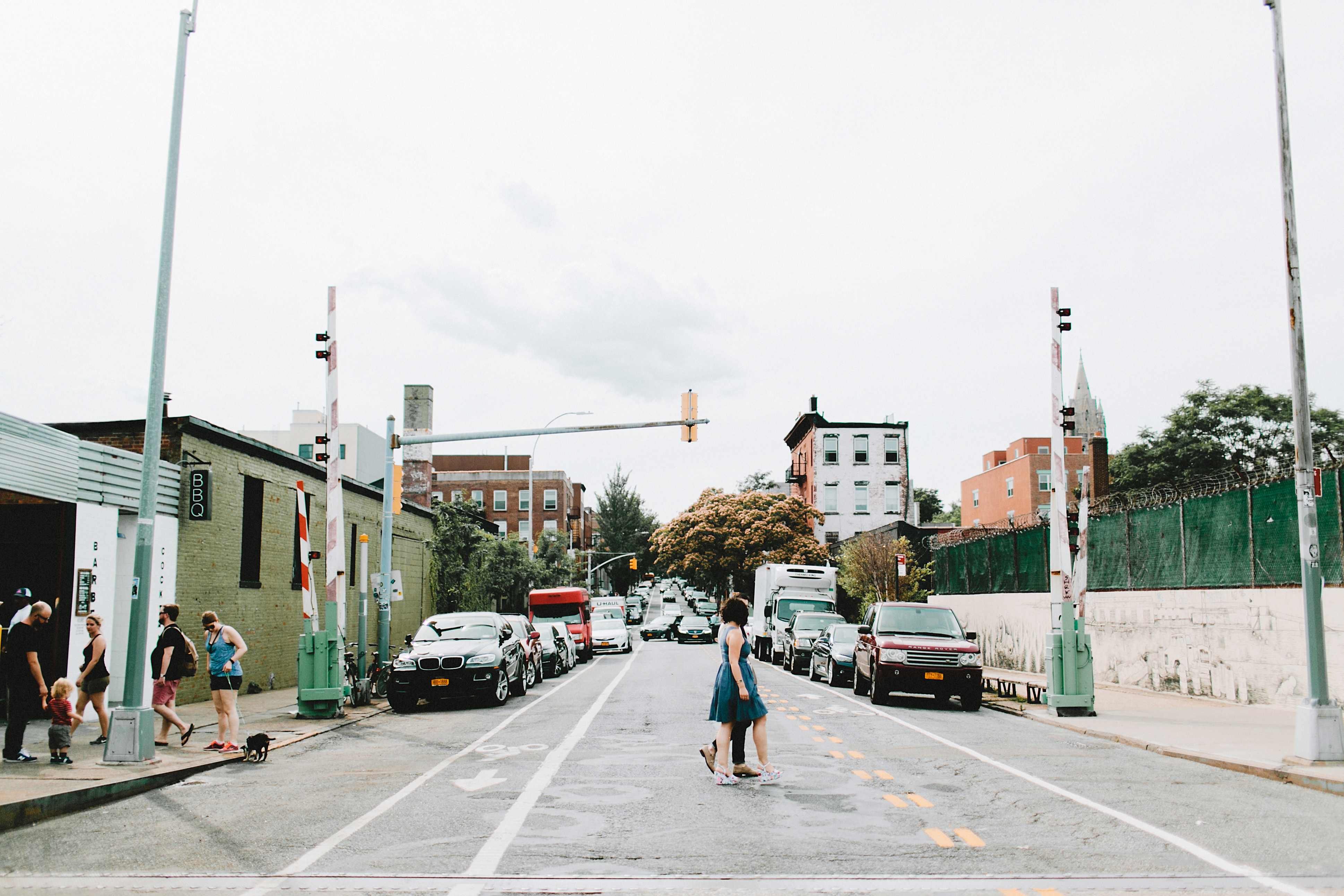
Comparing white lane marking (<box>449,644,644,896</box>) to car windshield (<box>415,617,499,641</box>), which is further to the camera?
car windshield (<box>415,617,499,641</box>)

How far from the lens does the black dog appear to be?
40.7ft

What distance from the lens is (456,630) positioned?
20609 millimetres

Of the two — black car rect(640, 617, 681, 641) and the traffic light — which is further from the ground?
the traffic light

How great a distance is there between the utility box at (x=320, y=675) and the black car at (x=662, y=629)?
3743 cm

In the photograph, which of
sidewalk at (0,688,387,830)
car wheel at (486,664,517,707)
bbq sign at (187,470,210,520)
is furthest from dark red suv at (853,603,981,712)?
bbq sign at (187,470,210,520)

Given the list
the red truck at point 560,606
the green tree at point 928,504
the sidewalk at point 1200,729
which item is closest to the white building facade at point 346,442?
the red truck at point 560,606

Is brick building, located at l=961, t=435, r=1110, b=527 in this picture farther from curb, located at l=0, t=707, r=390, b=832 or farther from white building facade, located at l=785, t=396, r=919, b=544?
curb, located at l=0, t=707, r=390, b=832

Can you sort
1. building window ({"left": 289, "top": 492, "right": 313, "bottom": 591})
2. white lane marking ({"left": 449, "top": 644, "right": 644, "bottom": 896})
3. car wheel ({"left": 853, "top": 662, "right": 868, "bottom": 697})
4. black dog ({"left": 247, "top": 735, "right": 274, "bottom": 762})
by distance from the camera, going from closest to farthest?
white lane marking ({"left": 449, "top": 644, "right": 644, "bottom": 896}) < black dog ({"left": 247, "top": 735, "right": 274, "bottom": 762}) < car wheel ({"left": 853, "top": 662, "right": 868, "bottom": 697}) < building window ({"left": 289, "top": 492, "right": 313, "bottom": 591})

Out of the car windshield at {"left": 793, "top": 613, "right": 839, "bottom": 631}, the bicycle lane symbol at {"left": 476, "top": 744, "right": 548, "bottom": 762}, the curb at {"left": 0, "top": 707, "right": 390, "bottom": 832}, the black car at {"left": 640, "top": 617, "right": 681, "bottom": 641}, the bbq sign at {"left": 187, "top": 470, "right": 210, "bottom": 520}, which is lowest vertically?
the black car at {"left": 640, "top": 617, "right": 681, "bottom": 641}

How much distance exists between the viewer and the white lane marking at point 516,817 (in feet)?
22.8

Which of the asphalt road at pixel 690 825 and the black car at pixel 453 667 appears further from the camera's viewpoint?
the black car at pixel 453 667

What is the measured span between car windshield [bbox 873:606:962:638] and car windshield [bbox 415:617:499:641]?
7169mm

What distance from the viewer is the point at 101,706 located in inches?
504

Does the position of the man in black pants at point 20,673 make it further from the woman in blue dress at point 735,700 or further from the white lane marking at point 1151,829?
the white lane marking at point 1151,829
